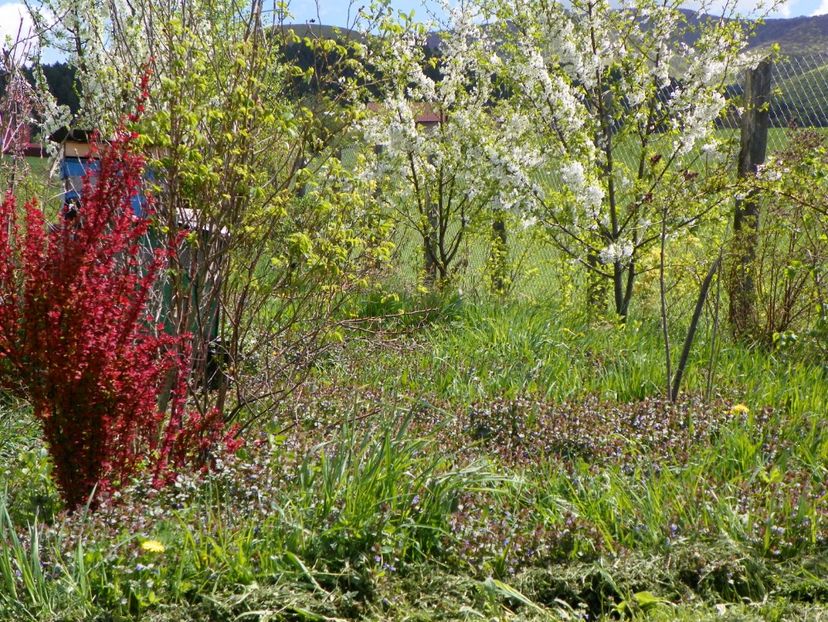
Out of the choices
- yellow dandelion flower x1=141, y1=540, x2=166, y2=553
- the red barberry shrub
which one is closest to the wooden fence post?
the red barberry shrub

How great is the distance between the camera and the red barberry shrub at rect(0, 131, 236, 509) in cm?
342

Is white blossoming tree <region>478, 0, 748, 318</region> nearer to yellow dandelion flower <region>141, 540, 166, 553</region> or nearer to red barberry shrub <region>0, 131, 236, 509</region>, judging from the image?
red barberry shrub <region>0, 131, 236, 509</region>

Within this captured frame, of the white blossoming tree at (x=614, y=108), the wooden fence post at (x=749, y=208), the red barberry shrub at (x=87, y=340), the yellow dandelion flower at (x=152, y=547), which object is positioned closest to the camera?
the yellow dandelion flower at (x=152, y=547)

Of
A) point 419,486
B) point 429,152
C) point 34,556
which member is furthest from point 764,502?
point 429,152

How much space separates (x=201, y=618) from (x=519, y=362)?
3.46m

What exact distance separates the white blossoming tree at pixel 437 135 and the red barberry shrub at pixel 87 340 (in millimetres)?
4633

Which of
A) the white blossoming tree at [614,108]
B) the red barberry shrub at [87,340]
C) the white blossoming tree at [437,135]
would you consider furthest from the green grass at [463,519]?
the white blossoming tree at [437,135]

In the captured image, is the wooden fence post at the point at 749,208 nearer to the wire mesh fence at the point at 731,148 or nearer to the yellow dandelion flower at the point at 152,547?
the wire mesh fence at the point at 731,148

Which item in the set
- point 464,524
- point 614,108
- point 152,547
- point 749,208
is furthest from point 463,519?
point 614,108

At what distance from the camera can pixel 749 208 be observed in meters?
7.36

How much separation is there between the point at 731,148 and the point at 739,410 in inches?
135

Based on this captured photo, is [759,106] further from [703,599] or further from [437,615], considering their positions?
[437,615]

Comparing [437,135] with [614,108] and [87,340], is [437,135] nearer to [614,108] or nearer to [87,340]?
[614,108]

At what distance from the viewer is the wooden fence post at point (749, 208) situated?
696cm
